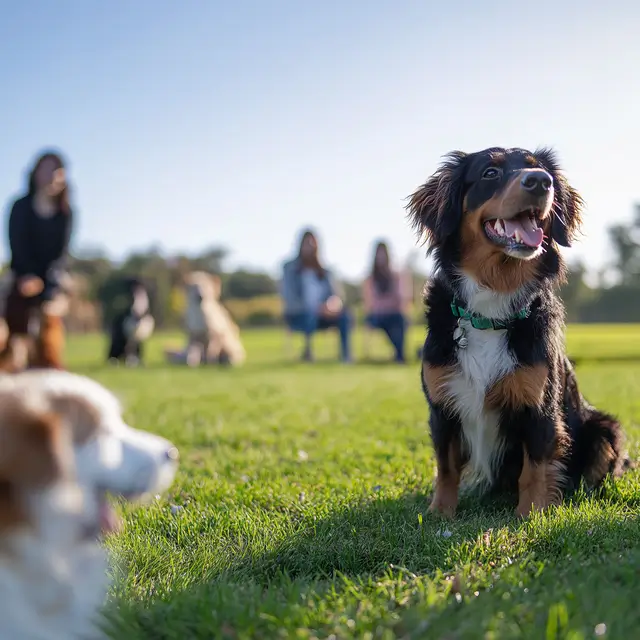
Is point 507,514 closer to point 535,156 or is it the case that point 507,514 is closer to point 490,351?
point 490,351

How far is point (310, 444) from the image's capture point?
5.70 meters

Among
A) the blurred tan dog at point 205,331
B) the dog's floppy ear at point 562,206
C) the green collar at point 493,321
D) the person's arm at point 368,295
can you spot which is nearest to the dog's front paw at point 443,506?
the green collar at point 493,321

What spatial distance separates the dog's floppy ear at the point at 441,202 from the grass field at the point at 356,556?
158 centimetres

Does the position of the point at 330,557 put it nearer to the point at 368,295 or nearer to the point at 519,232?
the point at 519,232

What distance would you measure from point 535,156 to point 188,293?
14726 mm

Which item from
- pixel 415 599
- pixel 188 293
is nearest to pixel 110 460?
pixel 415 599

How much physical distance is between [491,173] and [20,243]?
6.44m

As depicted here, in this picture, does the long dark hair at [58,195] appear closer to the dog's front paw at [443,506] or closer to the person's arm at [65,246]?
the person's arm at [65,246]

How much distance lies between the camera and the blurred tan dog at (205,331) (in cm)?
1728

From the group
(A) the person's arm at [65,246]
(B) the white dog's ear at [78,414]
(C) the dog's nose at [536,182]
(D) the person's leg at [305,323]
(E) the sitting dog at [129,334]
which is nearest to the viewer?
(B) the white dog's ear at [78,414]

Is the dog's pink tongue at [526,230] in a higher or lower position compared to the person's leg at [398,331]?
higher

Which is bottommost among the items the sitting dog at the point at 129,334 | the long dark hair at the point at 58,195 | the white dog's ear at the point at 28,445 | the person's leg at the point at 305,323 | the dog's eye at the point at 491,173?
the sitting dog at the point at 129,334

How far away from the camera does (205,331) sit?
1730 centimetres

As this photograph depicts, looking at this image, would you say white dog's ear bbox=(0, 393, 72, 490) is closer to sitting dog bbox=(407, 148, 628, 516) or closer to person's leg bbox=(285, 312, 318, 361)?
sitting dog bbox=(407, 148, 628, 516)
